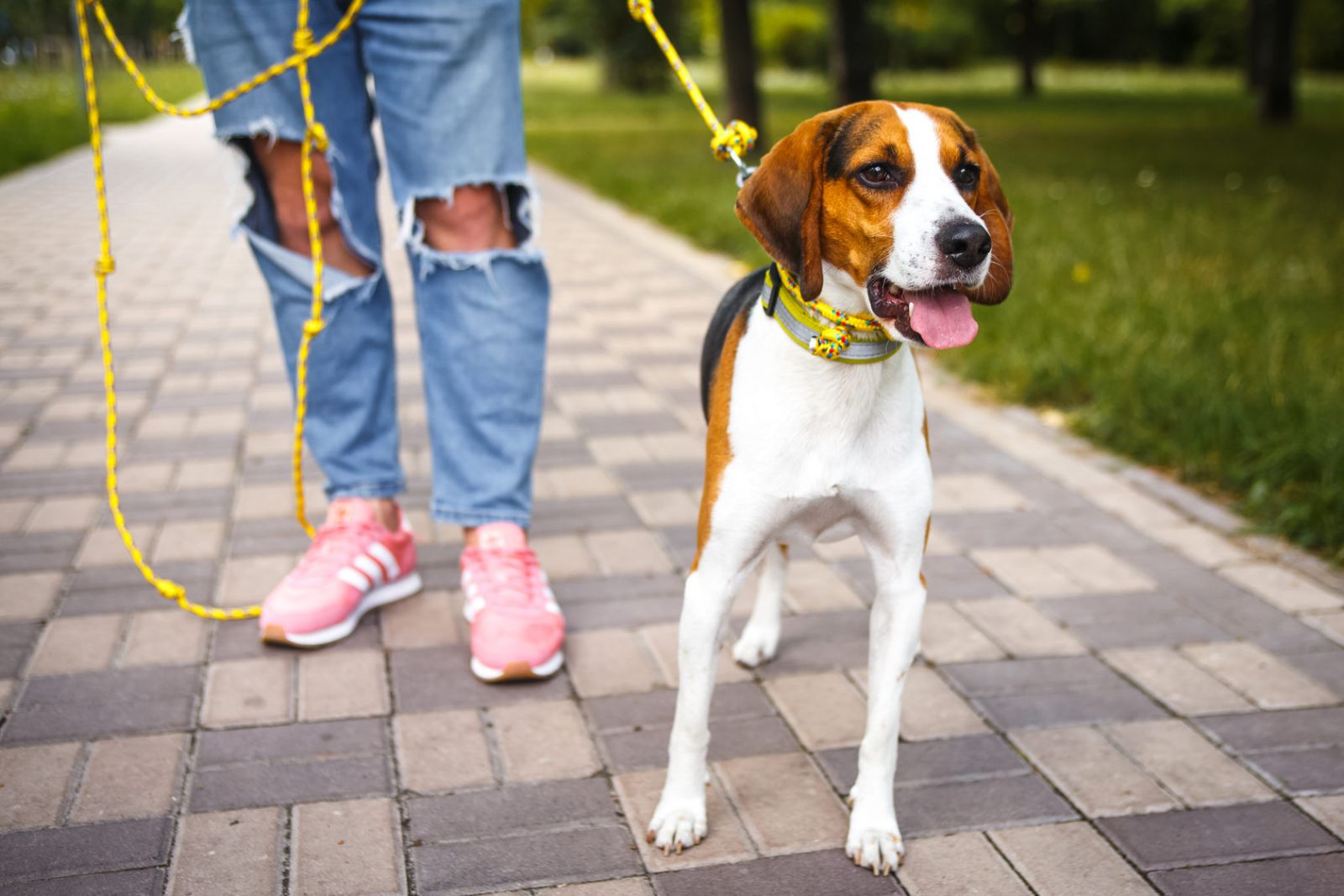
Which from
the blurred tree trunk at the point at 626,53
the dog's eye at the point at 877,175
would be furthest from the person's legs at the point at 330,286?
the blurred tree trunk at the point at 626,53

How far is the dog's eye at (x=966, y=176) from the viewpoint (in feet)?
7.18

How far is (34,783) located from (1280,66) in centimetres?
2020

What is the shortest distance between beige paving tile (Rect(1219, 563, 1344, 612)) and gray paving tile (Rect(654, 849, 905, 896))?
5.57 ft

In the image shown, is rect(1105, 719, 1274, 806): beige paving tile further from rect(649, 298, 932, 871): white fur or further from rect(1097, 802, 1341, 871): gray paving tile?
rect(649, 298, 932, 871): white fur

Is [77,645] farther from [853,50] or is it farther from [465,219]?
[853,50]

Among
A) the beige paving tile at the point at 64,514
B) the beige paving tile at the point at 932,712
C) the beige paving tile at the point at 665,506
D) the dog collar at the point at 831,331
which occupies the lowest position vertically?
the beige paving tile at the point at 932,712

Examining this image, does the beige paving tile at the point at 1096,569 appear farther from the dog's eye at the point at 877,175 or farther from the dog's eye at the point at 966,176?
the dog's eye at the point at 877,175

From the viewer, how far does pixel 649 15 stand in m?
2.75

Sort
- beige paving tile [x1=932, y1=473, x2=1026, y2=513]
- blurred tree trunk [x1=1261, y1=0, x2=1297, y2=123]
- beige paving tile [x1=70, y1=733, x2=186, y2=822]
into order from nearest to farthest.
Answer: beige paving tile [x1=70, y1=733, x2=186, y2=822] < beige paving tile [x1=932, y1=473, x2=1026, y2=513] < blurred tree trunk [x1=1261, y1=0, x2=1297, y2=123]

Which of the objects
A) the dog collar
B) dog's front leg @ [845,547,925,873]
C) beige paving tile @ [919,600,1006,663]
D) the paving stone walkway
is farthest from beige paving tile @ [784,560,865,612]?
the dog collar

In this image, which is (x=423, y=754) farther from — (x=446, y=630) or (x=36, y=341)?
(x=36, y=341)

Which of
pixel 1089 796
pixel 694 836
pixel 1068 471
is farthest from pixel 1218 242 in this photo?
pixel 694 836

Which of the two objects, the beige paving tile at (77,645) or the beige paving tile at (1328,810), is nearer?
the beige paving tile at (1328,810)

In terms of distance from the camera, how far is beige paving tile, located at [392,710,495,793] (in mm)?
2479
